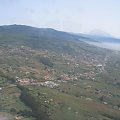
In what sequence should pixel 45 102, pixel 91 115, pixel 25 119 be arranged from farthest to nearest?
1. pixel 45 102
2. pixel 91 115
3. pixel 25 119

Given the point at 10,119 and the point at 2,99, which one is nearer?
the point at 10,119

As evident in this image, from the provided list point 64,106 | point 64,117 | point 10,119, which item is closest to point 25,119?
point 10,119

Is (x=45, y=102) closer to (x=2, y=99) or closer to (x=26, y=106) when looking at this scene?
(x=26, y=106)

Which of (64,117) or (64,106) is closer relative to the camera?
(64,117)

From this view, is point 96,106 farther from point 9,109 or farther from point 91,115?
point 9,109

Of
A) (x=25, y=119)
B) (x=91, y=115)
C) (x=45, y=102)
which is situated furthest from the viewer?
(x=45, y=102)

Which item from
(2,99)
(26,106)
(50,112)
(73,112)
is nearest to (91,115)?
(73,112)

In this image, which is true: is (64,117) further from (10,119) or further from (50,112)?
(10,119)
